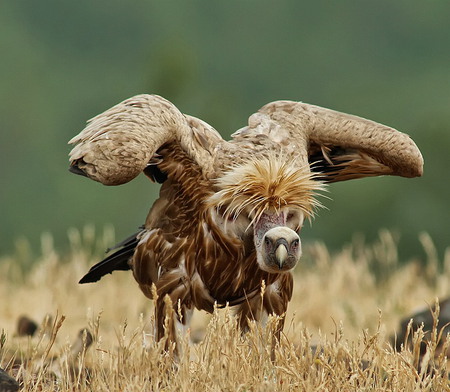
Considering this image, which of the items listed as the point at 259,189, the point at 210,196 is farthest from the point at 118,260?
the point at 259,189

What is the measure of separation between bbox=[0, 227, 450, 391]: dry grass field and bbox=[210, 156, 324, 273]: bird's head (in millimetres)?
548

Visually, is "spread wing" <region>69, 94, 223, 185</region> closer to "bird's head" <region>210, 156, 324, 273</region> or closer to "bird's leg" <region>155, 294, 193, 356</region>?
"bird's head" <region>210, 156, 324, 273</region>

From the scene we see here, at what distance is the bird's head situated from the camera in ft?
18.1

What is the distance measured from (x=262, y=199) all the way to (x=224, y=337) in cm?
120

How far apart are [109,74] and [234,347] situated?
1261 inches

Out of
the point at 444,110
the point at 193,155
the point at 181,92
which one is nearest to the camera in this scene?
the point at 193,155

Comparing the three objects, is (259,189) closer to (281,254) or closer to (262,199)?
(262,199)

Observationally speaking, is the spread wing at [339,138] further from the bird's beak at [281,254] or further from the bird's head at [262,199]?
the bird's beak at [281,254]

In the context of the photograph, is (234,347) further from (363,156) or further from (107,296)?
(107,296)

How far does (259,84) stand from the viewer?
113 feet

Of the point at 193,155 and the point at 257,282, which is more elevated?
the point at 193,155

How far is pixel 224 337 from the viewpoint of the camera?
→ 457 centimetres

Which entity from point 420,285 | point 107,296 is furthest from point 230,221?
point 420,285

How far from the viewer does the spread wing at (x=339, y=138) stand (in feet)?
20.2
